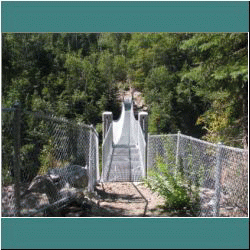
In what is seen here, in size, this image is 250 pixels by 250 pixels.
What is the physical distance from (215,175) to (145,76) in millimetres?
2034

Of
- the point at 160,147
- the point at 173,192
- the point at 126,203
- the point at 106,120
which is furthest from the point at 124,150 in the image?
the point at 173,192

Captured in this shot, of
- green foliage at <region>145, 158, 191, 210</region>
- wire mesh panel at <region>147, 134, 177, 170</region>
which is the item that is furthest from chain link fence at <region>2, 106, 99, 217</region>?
wire mesh panel at <region>147, 134, 177, 170</region>

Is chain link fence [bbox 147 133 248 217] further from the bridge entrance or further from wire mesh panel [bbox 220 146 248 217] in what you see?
the bridge entrance

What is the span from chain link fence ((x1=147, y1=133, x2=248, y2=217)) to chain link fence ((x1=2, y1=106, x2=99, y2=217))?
0.92 meters

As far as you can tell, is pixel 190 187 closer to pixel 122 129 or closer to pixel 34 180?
pixel 34 180

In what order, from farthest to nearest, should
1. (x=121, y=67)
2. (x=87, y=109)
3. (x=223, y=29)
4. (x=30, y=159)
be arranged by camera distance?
(x=87, y=109), (x=121, y=67), (x=223, y=29), (x=30, y=159)

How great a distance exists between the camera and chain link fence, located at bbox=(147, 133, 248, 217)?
2.08 m

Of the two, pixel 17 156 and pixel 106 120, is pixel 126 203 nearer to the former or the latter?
pixel 17 156

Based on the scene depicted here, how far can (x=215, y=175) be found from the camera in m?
2.22

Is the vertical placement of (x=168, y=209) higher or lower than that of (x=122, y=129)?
lower

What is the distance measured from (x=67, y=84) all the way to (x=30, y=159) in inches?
120

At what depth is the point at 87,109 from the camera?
14.5 ft

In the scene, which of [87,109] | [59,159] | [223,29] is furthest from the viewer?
[87,109]

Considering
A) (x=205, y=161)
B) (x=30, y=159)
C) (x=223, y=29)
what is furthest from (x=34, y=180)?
(x=223, y=29)
